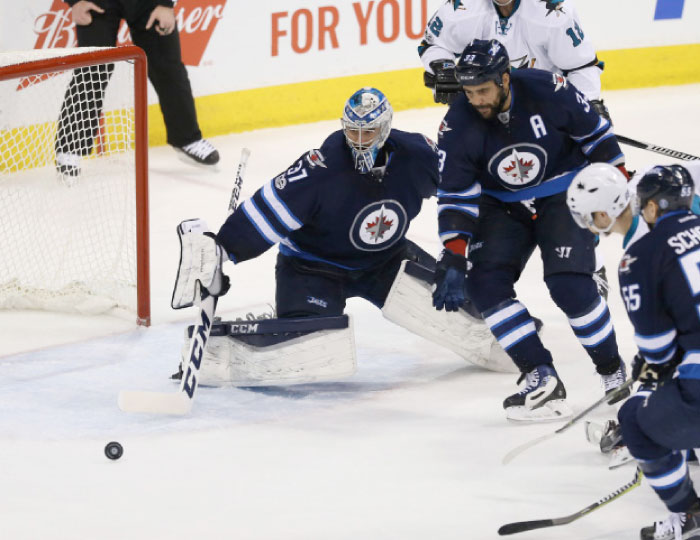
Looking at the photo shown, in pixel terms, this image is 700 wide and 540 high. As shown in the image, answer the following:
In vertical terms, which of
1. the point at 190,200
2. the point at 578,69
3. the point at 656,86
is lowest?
the point at 190,200

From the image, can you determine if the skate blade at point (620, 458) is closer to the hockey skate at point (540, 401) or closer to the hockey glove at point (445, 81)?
the hockey skate at point (540, 401)

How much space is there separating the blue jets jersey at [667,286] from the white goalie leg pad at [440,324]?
1.31 meters

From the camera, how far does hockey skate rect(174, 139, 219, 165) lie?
6.08 meters

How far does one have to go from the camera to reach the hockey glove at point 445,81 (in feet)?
14.0

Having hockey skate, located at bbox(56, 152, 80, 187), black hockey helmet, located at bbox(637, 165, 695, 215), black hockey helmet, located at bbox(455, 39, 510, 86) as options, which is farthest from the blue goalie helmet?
hockey skate, located at bbox(56, 152, 80, 187)

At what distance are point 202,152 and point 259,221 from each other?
250 centimetres

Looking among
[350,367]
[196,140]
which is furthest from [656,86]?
[350,367]

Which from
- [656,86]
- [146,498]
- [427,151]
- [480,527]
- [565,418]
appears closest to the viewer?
[480,527]

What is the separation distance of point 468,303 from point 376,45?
10.2ft

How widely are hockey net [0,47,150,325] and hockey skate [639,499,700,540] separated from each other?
7.13 ft

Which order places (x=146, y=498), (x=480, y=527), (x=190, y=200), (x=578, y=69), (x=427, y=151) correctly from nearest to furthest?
1. (x=480, y=527)
2. (x=146, y=498)
3. (x=427, y=151)
4. (x=578, y=69)
5. (x=190, y=200)

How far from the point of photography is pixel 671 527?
2605 mm

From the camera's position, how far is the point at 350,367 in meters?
3.61

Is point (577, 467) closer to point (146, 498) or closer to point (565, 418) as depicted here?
point (565, 418)
